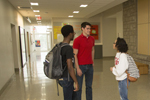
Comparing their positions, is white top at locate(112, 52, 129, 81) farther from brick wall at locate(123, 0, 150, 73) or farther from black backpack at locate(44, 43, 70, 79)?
brick wall at locate(123, 0, 150, 73)

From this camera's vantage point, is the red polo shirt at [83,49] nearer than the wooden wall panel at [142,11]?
Yes

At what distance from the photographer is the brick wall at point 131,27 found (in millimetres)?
6152

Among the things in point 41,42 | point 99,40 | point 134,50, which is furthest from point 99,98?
point 41,42

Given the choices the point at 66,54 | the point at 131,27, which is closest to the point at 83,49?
the point at 66,54

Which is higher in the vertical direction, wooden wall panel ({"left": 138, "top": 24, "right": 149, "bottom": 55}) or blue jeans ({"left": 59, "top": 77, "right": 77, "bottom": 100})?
wooden wall panel ({"left": 138, "top": 24, "right": 149, "bottom": 55})

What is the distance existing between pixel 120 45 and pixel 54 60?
3.30 ft

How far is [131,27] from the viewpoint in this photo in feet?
21.2

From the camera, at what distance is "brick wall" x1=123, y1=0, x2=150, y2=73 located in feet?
20.2

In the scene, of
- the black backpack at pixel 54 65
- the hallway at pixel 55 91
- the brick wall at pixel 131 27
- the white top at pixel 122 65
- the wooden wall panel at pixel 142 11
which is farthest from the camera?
the brick wall at pixel 131 27

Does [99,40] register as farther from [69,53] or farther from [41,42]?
[41,42]

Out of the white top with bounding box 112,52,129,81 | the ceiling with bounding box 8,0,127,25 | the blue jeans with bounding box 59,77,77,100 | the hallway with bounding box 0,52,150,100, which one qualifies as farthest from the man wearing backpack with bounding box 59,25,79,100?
the ceiling with bounding box 8,0,127,25

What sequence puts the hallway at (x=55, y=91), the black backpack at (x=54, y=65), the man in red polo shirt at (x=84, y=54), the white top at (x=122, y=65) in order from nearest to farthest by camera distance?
the black backpack at (x=54, y=65) < the white top at (x=122, y=65) < the man in red polo shirt at (x=84, y=54) < the hallway at (x=55, y=91)

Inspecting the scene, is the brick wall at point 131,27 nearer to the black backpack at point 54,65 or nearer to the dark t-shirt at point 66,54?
the dark t-shirt at point 66,54

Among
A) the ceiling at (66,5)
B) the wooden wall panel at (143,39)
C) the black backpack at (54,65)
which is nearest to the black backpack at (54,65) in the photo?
the black backpack at (54,65)
